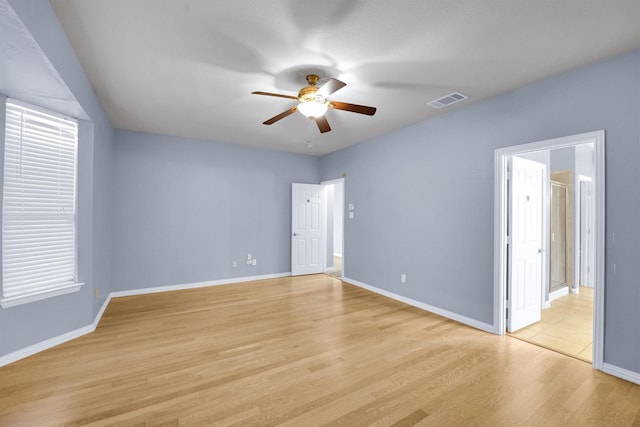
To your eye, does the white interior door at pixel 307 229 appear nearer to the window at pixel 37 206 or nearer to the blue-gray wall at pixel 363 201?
the blue-gray wall at pixel 363 201

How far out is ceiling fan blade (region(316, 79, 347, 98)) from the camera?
227cm

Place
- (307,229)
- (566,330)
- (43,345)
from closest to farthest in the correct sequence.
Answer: (43,345), (566,330), (307,229)

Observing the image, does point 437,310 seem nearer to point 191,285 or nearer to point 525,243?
point 525,243

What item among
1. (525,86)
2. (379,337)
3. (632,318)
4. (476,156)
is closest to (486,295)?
(632,318)

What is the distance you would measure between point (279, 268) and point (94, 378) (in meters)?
3.96

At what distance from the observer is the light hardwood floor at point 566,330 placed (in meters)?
2.91

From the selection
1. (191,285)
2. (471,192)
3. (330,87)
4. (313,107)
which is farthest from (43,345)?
(471,192)

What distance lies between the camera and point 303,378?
7.72 feet

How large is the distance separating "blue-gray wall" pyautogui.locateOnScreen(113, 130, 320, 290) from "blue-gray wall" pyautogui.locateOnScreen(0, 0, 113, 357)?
36cm

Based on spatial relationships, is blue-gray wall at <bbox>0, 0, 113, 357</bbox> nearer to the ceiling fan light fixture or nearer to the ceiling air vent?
the ceiling fan light fixture

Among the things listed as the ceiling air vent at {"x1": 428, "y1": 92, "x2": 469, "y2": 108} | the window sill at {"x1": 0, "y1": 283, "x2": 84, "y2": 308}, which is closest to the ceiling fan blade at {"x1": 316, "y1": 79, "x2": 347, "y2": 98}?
the ceiling air vent at {"x1": 428, "y1": 92, "x2": 469, "y2": 108}

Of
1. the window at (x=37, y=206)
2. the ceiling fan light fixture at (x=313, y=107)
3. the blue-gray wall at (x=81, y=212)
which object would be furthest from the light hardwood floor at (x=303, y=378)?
the ceiling fan light fixture at (x=313, y=107)

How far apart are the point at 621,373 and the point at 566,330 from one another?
111cm

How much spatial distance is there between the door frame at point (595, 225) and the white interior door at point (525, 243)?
0.12m
